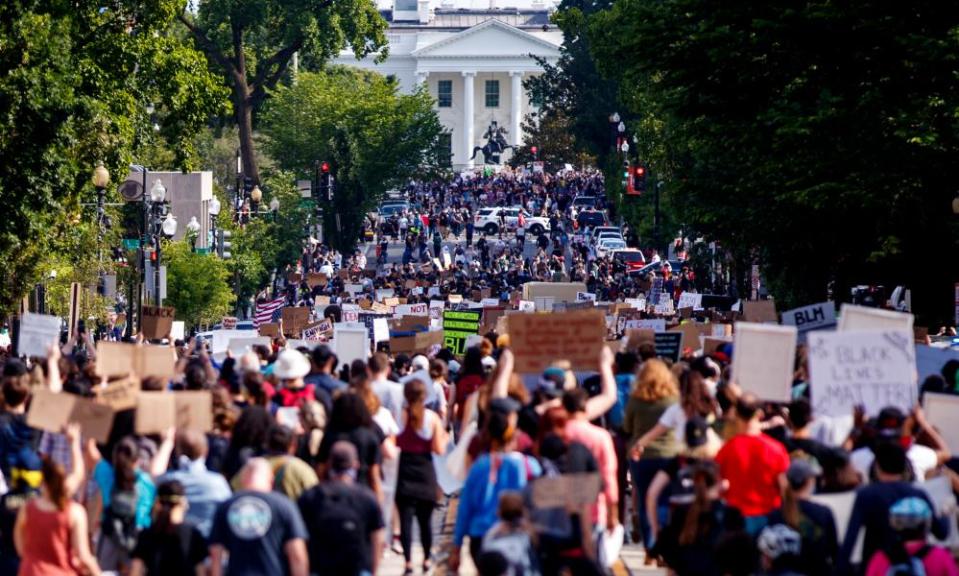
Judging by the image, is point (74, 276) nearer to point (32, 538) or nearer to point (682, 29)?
point (682, 29)

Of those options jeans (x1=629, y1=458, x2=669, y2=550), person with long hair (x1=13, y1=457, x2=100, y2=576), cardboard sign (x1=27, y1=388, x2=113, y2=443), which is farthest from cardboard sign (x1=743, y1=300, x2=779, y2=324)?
person with long hair (x1=13, y1=457, x2=100, y2=576)

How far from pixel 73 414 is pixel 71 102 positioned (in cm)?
2408

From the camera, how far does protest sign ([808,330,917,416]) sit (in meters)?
12.8

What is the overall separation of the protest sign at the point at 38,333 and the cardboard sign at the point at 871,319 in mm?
7042

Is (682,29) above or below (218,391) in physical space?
above

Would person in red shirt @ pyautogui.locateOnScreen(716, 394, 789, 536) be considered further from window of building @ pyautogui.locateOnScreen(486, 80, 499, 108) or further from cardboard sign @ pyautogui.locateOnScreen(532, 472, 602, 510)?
window of building @ pyautogui.locateOnScreen(486, 80, 499, 108)

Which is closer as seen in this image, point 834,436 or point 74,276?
point 834,436

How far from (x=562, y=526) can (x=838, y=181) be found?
20501 mm

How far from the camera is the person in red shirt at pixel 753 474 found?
12.2 metres

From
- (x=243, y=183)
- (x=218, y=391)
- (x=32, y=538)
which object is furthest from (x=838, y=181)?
(x=243, y=183)

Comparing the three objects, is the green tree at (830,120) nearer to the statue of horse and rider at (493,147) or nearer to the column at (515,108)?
the statue of horse and rider at (493,147)

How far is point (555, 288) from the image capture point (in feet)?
134

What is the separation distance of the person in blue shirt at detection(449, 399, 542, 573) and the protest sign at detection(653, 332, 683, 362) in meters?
9.33

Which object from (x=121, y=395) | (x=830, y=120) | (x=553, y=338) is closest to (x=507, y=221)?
(x=830, y=120)
